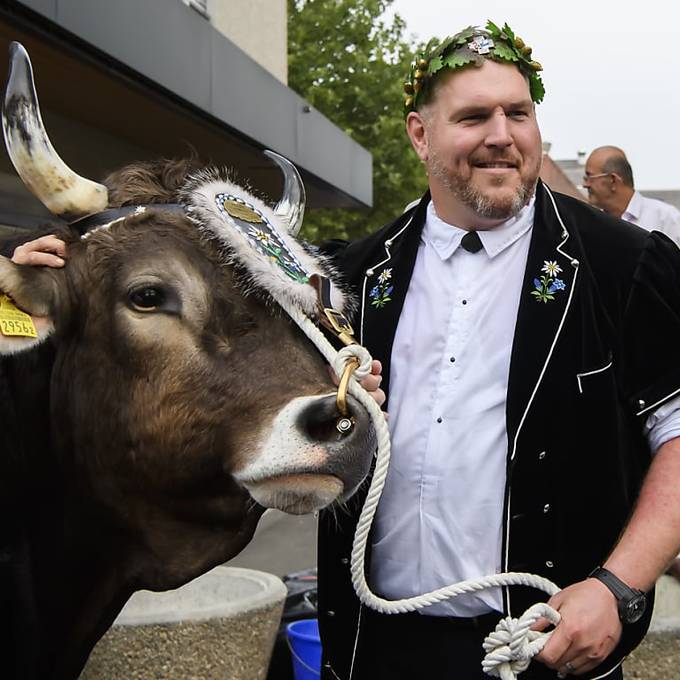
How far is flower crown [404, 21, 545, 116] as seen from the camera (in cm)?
254

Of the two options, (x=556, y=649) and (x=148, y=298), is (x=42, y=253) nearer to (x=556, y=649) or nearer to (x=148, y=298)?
(x=148, y=298)

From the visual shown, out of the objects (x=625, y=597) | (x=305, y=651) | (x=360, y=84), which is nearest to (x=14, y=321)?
(x=625, y=597)

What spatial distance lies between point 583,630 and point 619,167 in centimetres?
471

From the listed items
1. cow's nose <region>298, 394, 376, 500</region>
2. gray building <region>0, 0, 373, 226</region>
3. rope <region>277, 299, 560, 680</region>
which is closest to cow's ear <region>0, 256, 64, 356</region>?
rope <region>277, 299, 560, 680</region>

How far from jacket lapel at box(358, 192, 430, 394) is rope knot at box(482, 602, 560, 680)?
75cm

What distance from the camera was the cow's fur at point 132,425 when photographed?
2.03 m

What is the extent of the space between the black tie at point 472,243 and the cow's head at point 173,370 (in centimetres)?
56

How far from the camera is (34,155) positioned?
214 cm

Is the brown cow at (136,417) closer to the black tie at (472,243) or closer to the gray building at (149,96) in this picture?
the black tie at (472,243)

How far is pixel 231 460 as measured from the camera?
6.56 ft

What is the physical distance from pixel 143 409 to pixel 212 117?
6.09 m

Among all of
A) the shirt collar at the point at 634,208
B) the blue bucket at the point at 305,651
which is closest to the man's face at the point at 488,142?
the blue bucket at the point at 305,651

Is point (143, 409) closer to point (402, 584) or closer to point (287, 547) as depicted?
point (402, 584)

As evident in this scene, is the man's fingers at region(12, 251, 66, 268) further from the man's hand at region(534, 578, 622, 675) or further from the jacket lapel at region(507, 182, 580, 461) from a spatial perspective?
the man's hand at region(534, 578, 622, 675)
